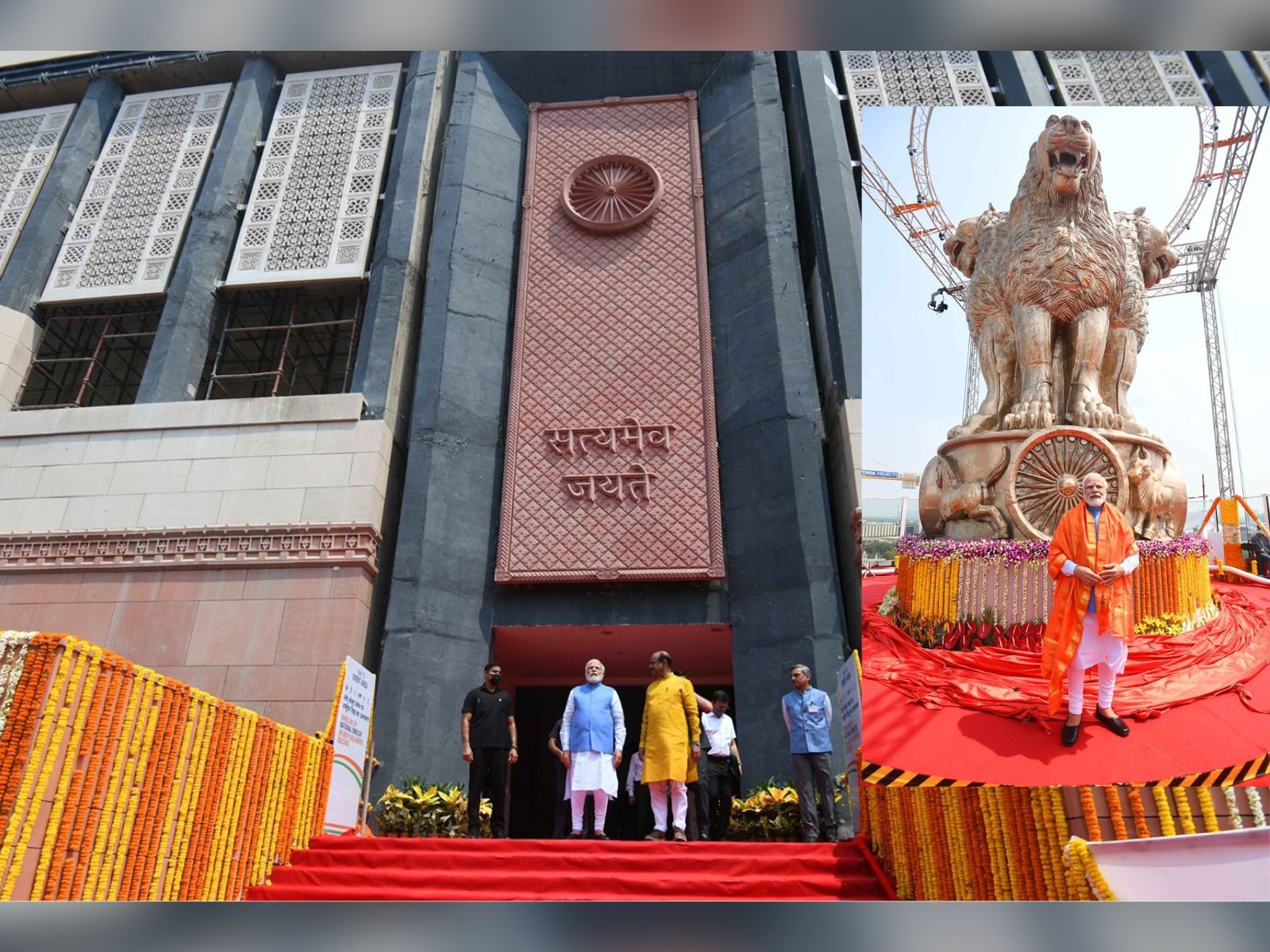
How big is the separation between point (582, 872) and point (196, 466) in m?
7.09

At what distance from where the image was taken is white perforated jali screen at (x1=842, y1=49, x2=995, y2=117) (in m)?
11.2

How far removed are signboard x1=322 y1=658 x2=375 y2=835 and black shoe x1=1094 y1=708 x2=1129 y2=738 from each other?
459 cm

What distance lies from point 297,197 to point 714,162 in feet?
18.3

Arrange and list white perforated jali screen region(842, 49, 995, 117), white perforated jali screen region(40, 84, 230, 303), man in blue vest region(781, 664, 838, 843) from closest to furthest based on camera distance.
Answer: man in blue vest region(781, 664, 838, 843) < white perforated jali screen region(842, 49, 995, 117) < white perforated jali screen region(40, 84, 230, 303)

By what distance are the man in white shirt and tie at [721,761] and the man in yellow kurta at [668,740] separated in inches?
49.6

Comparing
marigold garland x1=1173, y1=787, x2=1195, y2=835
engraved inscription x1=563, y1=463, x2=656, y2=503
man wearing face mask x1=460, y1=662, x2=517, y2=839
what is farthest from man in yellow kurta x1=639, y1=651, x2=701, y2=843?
engraved inscription x1=563, y1=463, x2=656, y2=503

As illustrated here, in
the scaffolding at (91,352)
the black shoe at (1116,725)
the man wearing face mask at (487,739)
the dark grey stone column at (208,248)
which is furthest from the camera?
the scaffolding at (91,352)

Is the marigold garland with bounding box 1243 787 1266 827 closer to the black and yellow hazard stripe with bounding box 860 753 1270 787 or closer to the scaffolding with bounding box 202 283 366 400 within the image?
the black and yellow hazard stripe with bounding box 860 753 1270 787

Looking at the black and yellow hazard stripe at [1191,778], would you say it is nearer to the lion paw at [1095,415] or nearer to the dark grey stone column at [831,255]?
the lion paw at [1095,415]

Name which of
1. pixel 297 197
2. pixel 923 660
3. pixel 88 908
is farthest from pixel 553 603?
pixel 297 197

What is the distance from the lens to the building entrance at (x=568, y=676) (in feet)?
31.2

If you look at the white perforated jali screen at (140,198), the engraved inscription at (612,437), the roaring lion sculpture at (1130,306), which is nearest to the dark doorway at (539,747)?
the engraved inscription at (612,437)

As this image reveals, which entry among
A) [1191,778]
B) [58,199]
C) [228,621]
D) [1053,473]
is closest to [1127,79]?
[1053,473]

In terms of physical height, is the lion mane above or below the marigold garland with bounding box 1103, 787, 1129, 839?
above
